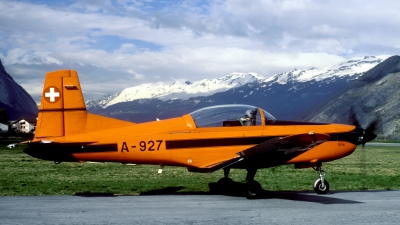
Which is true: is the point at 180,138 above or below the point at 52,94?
below

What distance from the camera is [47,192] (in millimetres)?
14523

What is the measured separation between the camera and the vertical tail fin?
13180 mm

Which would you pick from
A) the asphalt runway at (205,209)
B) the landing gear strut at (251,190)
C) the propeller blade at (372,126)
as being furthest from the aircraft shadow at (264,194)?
the propeller blade at (372,126)

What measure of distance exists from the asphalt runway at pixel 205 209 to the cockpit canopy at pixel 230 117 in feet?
6.56

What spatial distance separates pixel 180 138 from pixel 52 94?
3.59 metres

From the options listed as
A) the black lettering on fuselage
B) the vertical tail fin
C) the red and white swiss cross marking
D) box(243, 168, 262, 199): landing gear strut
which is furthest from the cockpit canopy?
the red and white swiss cross marking

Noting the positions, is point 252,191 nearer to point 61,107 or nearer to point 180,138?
point 180,138

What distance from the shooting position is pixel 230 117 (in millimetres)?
13727

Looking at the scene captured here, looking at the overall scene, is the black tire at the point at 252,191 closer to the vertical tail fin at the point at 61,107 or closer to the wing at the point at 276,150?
the wing at the point at 276,150

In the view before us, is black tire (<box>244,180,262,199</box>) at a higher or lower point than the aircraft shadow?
higher

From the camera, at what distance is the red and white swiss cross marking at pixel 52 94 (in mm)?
13234

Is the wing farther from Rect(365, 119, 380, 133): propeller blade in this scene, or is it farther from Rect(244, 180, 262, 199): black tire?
Rect(365, 119, 380, 133): propeller blade

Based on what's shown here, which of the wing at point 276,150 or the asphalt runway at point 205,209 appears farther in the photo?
the wing at point 276,150

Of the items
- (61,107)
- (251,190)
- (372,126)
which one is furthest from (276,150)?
(61,107)
